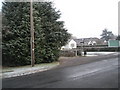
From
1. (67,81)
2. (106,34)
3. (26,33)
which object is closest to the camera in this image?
(67,81)

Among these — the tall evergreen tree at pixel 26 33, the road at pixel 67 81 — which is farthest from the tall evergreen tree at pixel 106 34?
the road at pixel 67 81

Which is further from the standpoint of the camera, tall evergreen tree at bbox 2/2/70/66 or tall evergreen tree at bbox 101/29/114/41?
tall evergreen tree at bbox 101/29/114/41

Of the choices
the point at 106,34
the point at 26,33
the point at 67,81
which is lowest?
the point at 67,81

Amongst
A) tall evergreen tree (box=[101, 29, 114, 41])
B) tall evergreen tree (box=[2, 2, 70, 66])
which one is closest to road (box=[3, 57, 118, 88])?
→ tall evergreen tree (box=[2, 2, 70, 66])

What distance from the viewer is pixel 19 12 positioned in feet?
79.5

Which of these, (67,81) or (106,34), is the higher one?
(106,34)

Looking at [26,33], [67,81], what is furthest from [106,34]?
[67,81]

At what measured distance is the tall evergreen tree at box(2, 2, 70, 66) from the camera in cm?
2355

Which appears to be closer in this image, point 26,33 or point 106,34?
point 26,33

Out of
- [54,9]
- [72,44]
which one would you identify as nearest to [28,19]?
[54,9]

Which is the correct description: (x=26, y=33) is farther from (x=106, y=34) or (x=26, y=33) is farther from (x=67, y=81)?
(x=106, y=34)

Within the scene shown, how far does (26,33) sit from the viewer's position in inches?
941

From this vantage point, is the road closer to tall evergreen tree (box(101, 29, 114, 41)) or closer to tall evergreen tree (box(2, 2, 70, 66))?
tall evergreen tree (box(2, 2, 70, 66))

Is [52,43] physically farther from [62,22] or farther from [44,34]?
[62,22]
